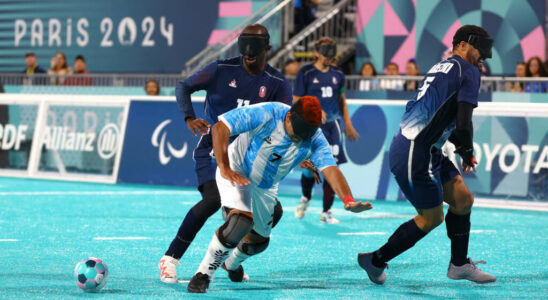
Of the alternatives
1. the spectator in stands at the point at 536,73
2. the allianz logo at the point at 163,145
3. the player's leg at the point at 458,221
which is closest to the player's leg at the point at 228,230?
the player's leg at the point at 458,221

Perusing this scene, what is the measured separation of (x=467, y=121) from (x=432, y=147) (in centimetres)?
45

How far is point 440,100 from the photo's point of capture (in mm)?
7078

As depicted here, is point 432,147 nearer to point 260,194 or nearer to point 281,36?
point 260,194

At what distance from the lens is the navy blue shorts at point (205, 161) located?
24.9ft

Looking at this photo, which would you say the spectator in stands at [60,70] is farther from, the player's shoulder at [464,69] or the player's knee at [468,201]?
the player's shoulder at [464,69]

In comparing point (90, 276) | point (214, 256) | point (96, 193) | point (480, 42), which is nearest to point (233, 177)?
point (214, 256)

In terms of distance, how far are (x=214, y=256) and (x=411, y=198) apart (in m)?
1.70

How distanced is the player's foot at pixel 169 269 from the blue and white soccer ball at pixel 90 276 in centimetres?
57

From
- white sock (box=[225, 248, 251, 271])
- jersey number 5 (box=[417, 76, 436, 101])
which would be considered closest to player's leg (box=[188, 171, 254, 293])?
white sock (box=[225, 248, 251, 271])

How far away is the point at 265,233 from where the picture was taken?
23.4 ft

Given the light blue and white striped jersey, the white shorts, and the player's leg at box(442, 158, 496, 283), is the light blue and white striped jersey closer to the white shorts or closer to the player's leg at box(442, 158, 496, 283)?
the white shorts

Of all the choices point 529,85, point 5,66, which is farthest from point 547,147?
point 5,66

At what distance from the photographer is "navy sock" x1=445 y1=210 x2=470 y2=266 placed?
298 inches

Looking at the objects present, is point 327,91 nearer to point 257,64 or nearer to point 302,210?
point 302,210
